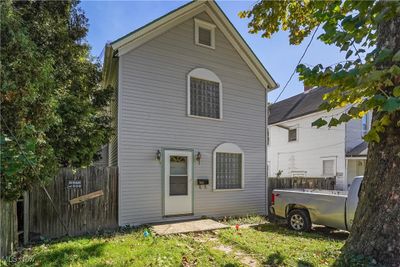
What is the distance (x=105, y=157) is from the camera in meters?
13.1

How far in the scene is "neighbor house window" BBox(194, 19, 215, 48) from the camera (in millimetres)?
10891

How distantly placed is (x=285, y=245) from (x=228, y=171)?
4625 mm

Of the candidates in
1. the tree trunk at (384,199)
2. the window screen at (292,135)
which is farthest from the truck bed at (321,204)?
the window screen at (292,135)

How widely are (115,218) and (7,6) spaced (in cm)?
606

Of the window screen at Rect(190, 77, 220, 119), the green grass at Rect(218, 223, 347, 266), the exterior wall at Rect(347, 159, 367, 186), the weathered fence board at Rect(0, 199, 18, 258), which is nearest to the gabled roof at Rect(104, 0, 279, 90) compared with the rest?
the window screen at Rect(190, 77, 220, 119)

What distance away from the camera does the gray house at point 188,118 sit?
938 cm

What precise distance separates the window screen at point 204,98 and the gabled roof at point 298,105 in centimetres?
872

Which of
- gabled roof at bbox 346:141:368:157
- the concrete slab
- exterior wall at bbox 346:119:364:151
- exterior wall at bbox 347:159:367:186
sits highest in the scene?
exterior wall at bbox 346:119:364:151

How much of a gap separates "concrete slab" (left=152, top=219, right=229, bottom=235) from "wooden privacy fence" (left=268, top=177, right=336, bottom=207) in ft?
13.7

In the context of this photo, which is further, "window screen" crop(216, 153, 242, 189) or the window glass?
"window screen" crop(216, 153, 242, 189)

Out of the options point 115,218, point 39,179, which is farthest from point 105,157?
point 39,179

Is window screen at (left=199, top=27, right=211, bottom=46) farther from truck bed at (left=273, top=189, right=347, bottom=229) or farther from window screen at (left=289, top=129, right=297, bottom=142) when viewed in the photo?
window screen at (left=289, top=129, right=297, bottom=142)

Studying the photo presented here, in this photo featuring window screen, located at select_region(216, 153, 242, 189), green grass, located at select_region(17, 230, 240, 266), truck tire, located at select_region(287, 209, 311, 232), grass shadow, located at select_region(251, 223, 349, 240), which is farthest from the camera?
window screen, located at select_region(216, 153, 242, 189)

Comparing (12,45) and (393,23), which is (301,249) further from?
(12,45)
